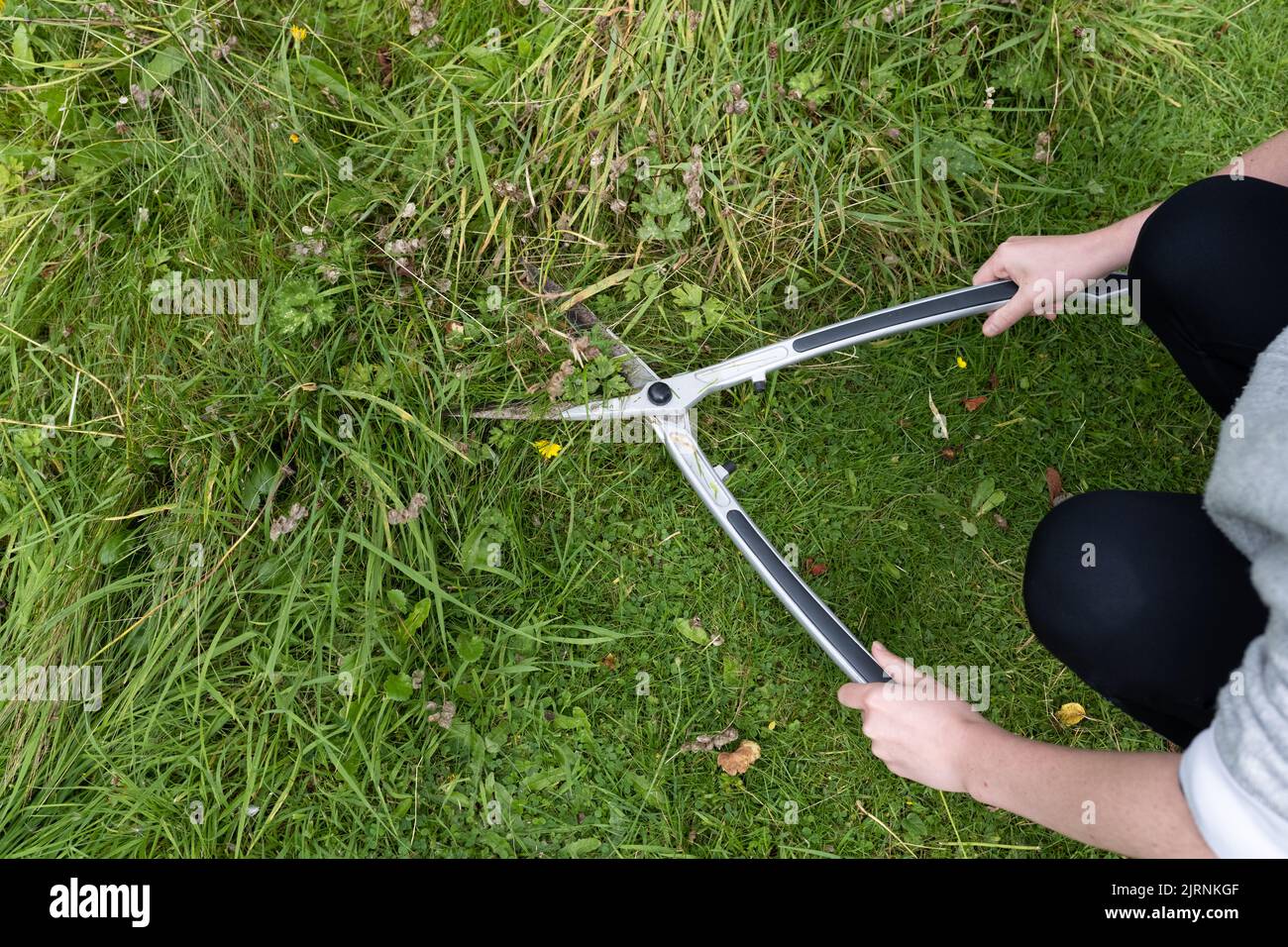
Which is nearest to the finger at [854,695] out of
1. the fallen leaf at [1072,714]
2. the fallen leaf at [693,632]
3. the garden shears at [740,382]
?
the garden shears at [740,382]

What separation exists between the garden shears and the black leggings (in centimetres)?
44

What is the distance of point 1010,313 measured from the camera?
187cm

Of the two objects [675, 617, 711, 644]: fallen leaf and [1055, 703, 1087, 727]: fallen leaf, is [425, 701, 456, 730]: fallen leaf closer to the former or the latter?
[675, 617, 711, 644]: fallen leaf

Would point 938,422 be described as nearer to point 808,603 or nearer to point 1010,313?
point 1010,313

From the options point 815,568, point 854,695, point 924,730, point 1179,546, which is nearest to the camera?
point 1179,546

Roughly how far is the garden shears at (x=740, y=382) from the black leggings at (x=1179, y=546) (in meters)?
0.44

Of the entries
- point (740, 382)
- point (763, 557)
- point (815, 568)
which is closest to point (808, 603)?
point (763, 557)

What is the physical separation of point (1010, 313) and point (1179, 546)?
73cm

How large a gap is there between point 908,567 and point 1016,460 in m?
0.42

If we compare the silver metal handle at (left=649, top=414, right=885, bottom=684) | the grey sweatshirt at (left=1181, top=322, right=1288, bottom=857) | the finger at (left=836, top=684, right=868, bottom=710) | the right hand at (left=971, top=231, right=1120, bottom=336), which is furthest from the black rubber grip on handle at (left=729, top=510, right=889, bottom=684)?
the grey sweatshirt at (left=1181, top=322, right=1288, bottom=857)

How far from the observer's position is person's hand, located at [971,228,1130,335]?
170 centimetres

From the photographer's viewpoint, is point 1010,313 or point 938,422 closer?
point 1010,313
